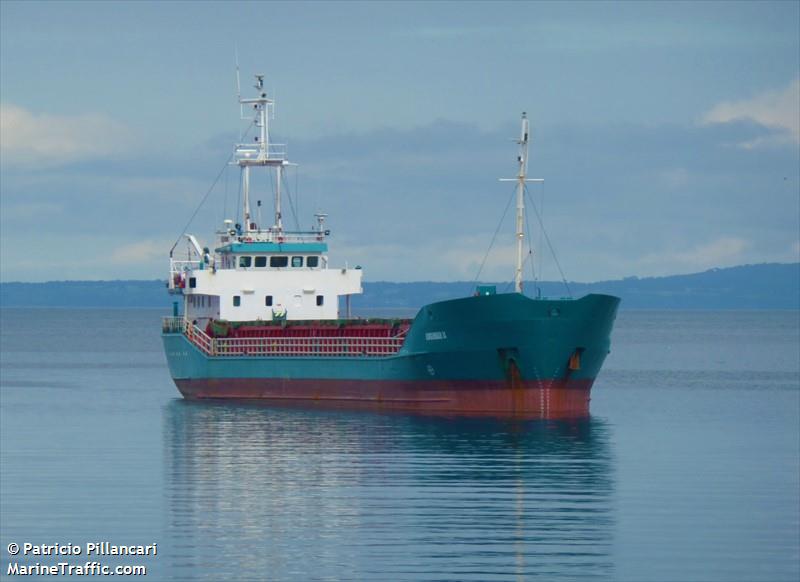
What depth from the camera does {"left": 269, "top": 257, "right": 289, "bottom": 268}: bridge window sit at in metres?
56.7

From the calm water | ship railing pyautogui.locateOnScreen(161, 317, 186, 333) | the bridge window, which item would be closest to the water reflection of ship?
the calm water

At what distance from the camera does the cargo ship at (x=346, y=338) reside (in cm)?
4403

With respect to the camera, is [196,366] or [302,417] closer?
[302,417]

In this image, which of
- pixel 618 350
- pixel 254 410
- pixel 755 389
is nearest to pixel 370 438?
pixel 254 410

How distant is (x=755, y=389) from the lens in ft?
221

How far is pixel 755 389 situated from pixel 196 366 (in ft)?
83.4

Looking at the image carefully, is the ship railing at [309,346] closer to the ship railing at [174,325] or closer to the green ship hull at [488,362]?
the green ship hull at [488,362]

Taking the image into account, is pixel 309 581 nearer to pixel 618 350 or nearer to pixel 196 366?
pixel 196 366

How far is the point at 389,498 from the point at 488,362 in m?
14.2

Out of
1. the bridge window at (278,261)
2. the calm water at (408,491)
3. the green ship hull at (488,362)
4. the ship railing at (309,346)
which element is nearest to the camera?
the calm water at (408,491)

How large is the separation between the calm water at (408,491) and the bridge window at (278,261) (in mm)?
6054

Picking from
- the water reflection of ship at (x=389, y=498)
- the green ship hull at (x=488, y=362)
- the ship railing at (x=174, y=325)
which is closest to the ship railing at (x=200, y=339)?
the ship railing at (x=174, y=325)

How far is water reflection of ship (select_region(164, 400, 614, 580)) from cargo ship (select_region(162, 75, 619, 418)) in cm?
119

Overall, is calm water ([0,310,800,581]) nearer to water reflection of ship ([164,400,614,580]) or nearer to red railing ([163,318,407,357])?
water reflection of ship ([164,400,614,580])
